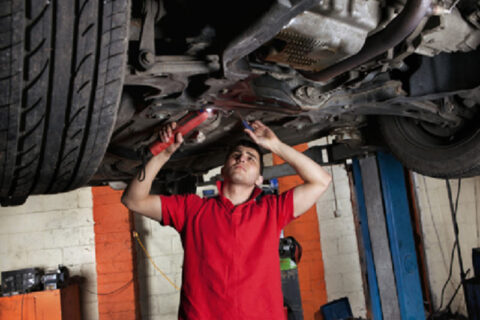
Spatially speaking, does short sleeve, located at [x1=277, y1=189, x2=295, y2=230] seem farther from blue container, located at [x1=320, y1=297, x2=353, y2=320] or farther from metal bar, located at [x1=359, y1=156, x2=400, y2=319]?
blue container, located at [x1=320, y1=297, x2=353, y2=320]

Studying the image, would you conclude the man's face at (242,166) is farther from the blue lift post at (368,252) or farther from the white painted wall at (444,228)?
the white painted wall at (444,228)

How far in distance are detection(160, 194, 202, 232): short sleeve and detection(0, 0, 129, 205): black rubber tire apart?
2.08 feet

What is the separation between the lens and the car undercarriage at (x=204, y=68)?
731 mm

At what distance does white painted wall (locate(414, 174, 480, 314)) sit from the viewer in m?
3.43

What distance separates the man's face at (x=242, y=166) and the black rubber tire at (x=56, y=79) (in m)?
0.76

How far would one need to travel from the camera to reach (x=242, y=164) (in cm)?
168

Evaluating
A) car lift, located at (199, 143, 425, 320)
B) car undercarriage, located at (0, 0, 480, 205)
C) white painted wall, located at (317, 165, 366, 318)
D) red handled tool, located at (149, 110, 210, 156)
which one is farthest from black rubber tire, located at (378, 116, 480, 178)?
white painted wall, located at (317, 165, 366, 318)

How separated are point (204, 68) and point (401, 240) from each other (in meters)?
1.75

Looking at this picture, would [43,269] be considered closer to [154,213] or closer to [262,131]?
[154,213]

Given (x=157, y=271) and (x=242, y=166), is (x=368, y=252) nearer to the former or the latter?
(x=242, y=166)

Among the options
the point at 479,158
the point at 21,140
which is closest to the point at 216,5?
the point at 21,140

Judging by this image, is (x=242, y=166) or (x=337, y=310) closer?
(x=242, y=166)

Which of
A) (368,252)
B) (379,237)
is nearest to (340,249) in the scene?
(368,252)

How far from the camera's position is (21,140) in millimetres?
850
